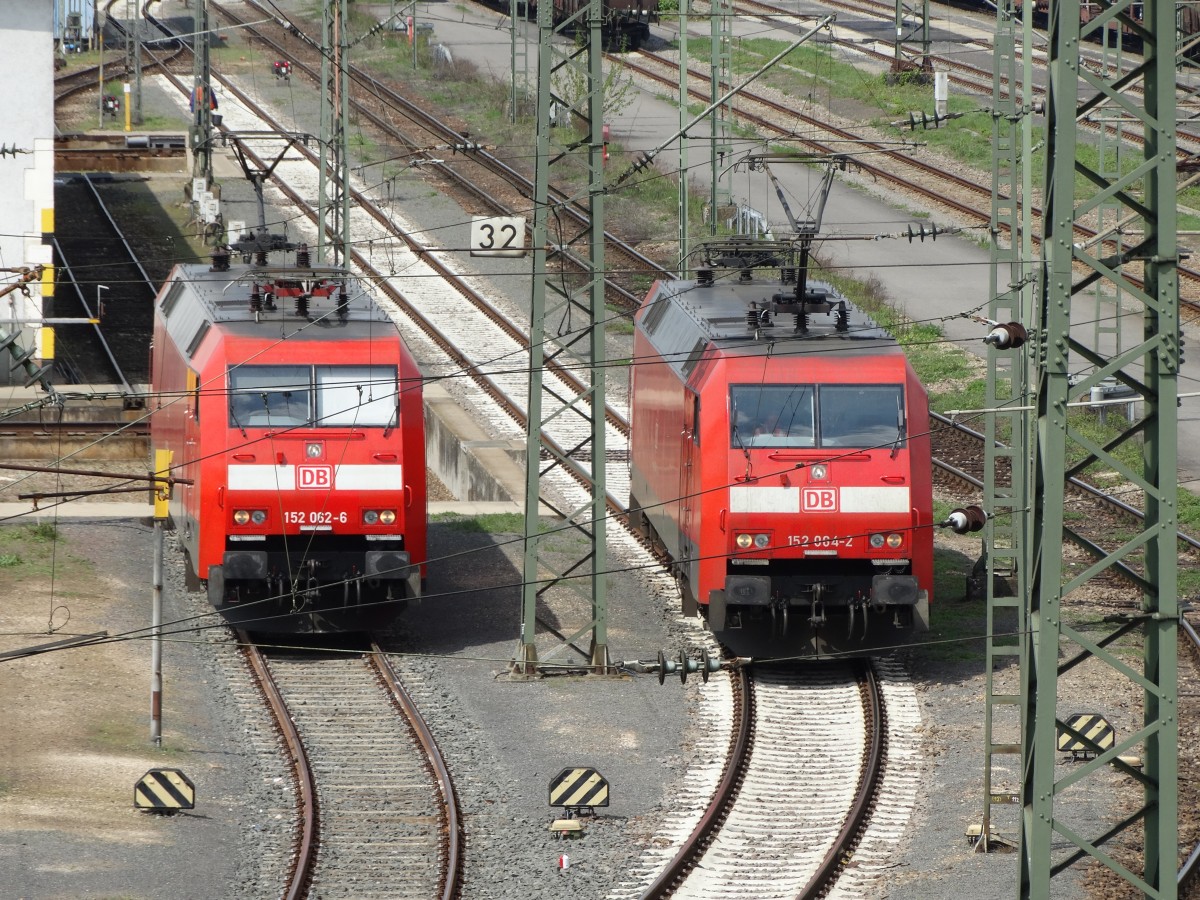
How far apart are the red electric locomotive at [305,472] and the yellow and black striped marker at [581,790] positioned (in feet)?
14.4

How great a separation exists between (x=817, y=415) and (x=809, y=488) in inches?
31.5

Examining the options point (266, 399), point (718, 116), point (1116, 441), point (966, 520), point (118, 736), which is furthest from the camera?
point (718, 116)

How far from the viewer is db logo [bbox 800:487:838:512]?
68.7ft

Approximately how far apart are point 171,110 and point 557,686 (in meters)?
39.0

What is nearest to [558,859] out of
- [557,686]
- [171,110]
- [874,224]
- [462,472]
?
[557,686]

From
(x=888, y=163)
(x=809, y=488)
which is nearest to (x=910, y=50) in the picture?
(x=888, y=163)

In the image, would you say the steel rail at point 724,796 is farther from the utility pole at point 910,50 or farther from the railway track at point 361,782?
the utility pole at point 910,50

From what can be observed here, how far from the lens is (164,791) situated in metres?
17.8

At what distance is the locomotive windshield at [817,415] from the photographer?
21219 millimetres

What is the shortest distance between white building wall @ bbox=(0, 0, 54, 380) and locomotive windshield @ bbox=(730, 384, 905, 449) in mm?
16679

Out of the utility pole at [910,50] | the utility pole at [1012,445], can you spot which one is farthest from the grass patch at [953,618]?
the utility pole at [910,50]

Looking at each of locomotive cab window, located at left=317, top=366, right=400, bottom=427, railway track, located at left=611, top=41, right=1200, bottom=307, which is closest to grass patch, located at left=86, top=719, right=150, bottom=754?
locomotive cab window, located at left=317, top=366, right=400, bottom=427

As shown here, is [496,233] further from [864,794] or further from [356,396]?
[864,794]

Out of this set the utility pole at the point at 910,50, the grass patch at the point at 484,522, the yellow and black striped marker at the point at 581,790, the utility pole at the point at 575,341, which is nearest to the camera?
the yellow and black striped marker at the point at 581,790
